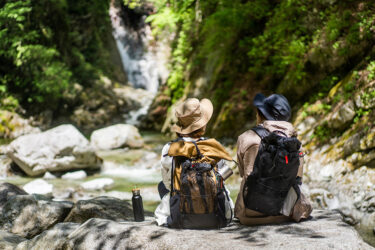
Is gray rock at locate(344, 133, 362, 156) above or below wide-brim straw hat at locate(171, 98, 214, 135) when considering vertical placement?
below

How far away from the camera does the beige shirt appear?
2.80 metres

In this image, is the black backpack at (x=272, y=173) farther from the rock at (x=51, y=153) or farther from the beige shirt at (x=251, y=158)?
the rock at (x=51, y=153)

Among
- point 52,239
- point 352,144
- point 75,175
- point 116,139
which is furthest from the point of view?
point 116,139

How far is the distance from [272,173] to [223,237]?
68 cm

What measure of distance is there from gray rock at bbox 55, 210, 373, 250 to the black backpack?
25cm

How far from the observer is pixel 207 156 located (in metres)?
2.92

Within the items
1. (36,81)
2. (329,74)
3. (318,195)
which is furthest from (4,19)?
(318,195)

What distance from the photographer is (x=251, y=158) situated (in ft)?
9.21

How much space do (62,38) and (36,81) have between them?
4.50m

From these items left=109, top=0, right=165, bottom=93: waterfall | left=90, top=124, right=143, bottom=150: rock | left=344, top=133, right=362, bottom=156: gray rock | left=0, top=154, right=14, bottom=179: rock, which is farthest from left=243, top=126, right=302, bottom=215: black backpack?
left=109, top=0, right=165, bottom=93: waterfall

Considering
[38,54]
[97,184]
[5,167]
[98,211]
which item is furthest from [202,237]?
[38,54]

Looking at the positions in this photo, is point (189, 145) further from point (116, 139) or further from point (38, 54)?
point (38, 54)

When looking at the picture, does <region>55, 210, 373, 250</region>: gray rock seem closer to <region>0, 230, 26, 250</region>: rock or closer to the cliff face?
<region>0, 230, 26, 250</region>: rock

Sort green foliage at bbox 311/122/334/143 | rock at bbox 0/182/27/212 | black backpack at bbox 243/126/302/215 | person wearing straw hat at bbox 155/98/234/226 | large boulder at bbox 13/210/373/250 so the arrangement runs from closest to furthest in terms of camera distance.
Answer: large boulder at bbox 13/210/373/250 < black backpack at bbox 243/126/302/215 < person wearing straw hat at bbox 155/98/234/226 < rock at bbox 0/182/27/212 < green foliage at bbox 311/122/334/143
